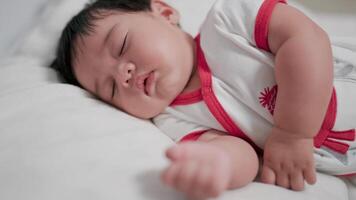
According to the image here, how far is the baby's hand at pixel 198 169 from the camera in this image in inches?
21.9

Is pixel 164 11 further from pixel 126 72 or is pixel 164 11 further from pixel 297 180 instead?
pixel 297 180

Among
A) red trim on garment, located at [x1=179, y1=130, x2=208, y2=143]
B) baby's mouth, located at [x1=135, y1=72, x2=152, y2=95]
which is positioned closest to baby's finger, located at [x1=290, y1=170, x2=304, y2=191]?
red trim on garment, located at [x1=179, y1=130, x2=208, y2=143]

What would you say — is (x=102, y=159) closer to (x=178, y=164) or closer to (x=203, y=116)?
(x=178, y=164)

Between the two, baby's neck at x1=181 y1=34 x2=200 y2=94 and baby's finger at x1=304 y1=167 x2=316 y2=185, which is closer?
baby's finger at x1=304 y1=167 x2=316 y2=185

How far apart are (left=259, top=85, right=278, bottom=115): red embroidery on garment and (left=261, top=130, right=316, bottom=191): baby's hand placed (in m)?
0.06

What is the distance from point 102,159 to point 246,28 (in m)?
0.43

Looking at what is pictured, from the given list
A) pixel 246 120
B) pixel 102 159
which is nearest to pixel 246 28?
pixel 246 120

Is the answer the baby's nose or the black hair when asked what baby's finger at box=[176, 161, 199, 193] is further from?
the black hair

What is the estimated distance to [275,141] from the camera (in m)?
0.82

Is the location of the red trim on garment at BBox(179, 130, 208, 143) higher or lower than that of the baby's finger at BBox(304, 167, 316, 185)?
lower

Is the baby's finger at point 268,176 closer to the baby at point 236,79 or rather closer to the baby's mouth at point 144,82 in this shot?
the baby at point 236,79

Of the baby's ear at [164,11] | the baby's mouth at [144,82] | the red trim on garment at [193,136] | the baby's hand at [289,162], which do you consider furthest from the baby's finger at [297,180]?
the baby's ear at [164,11]

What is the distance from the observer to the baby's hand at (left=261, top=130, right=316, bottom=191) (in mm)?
785

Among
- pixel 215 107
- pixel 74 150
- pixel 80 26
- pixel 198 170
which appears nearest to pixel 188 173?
pixel 198 170
